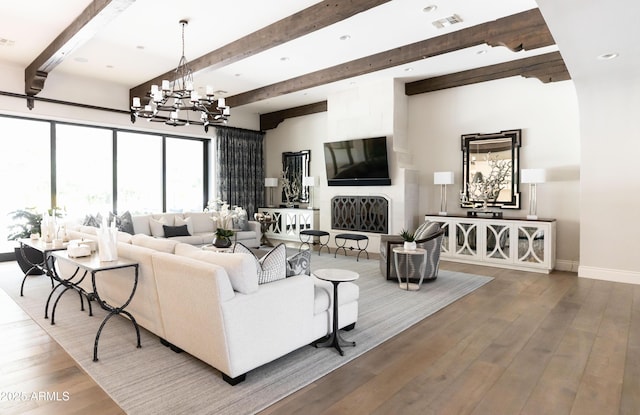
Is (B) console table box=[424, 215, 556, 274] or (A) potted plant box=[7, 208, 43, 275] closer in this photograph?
(A) potted plant box=[7, 208, 43, 275]

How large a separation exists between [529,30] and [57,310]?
6115mm

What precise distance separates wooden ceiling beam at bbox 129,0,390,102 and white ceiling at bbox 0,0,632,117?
9 centimetres

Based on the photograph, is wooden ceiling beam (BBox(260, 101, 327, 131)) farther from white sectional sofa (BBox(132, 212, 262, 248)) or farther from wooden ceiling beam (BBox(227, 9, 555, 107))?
white sectional sofa (BBox(132, 212, 262, 248))

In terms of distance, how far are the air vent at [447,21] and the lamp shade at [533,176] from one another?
104 inches

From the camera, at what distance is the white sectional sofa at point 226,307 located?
7.97 feet

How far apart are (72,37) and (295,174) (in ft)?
18.8

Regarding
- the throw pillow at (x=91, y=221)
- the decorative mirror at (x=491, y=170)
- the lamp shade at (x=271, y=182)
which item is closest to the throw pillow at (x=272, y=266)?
the throw pillow at (x=91, y=221)

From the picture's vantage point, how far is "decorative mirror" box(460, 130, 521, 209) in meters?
6.52

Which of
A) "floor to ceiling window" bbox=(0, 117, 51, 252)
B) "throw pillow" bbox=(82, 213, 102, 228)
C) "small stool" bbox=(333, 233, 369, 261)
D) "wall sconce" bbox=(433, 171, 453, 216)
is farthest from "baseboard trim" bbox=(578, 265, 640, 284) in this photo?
"floor to ceiling window" bbox=(0, 117, 51, 252)

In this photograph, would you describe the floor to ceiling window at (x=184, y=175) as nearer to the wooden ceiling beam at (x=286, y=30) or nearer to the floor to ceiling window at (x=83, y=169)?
the floor to ceiling window at (x=83, y=169)

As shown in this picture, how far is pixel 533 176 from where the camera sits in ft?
19.3

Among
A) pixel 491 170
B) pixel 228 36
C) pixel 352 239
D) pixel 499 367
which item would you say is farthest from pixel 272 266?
pixel 491 170

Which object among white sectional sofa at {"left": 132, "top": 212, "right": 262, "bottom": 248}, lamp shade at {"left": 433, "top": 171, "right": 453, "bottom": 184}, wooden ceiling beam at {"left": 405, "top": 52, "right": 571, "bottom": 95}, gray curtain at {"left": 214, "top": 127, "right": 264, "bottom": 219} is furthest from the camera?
gray curtain at {"left": 214, "top": 127, "right": 264, "bottom": 219}

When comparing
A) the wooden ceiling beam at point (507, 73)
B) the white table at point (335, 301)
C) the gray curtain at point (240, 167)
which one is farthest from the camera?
the gray curtain at point (240, 167)
